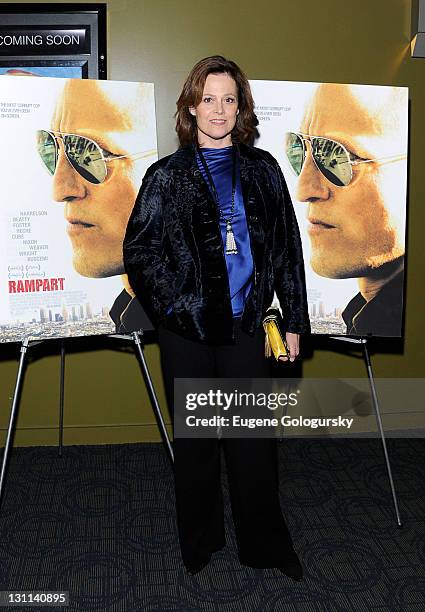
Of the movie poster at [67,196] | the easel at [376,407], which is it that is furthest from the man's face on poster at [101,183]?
the easel at [376,407]

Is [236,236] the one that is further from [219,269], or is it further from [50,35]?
[50,35]

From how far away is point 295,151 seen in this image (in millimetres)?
2521

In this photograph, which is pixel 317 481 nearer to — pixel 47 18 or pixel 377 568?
pixel 377 568

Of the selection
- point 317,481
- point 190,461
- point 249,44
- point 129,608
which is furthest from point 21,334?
point 249,44

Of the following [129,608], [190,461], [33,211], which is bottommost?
[129,608]

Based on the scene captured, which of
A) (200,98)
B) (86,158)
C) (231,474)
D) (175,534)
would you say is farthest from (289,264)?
(175,534)

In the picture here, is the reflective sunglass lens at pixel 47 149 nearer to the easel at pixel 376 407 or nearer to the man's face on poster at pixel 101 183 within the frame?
the man's face on poster at pixel 101 183

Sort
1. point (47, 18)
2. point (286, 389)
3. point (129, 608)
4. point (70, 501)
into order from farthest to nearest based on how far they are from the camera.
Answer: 1. point (286, 389)
2. point (47, 18)
3. point (70, 501)
4. point (129, 608)

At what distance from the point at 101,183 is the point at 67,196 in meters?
0.13

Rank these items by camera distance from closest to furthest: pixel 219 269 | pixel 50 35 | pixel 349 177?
pixel 219 269, pixel 349 177, pixel 50 35

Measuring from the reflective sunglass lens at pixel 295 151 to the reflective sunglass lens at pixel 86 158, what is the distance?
2.17ft

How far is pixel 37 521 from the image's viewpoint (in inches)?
105

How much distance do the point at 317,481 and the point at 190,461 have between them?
0.94m

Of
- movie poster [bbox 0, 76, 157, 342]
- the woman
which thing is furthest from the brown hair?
movie poster [bbox 0, 76, 157, 342]
